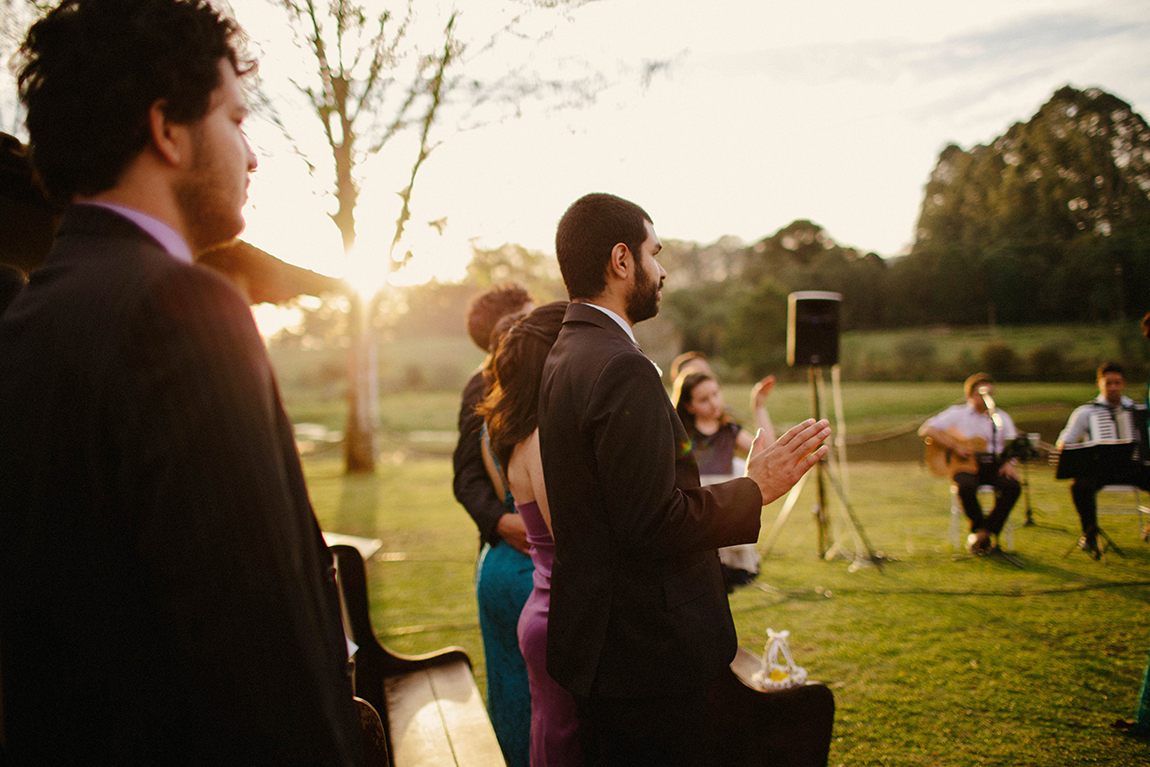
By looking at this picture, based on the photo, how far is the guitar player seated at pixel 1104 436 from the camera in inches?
280

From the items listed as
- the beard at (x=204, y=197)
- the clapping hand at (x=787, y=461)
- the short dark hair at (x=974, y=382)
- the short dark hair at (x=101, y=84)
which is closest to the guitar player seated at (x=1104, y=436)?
the short dark hair at (x=974, y=382)

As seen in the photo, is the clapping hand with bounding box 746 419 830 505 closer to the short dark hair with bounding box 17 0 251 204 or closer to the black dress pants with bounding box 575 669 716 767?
the black dress pants with bounding box 575 669 716 767

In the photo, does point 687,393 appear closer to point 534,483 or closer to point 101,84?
point 534,483

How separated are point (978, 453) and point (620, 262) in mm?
7704

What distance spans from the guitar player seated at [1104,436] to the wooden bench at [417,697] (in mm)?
7566

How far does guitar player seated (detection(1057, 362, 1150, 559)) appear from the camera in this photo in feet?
23.3

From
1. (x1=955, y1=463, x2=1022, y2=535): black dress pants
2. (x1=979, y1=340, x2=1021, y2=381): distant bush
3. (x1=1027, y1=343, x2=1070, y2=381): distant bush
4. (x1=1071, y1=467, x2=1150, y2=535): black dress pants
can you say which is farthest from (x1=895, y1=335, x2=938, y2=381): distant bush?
(x1=955, y1=463, x2=1022, y2=535): black dress pants

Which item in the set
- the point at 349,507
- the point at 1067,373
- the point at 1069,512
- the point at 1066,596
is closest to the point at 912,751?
the point at 1066,596

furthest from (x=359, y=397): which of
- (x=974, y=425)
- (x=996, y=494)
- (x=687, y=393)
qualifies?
(x=996, y=494)

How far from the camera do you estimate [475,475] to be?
3035mm

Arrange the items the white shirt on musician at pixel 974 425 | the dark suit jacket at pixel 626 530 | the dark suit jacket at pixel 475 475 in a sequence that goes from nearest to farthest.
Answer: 1. the dark suit jacket at pixel 626 530
2. the dark suit jacket at pixel 475 475
3. the white shirt on musician at pixel 974 425

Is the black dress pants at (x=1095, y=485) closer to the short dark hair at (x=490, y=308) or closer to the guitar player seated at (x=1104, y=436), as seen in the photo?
the guitar player seated at (x=1104, y=436)

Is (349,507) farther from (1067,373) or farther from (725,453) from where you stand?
(1067,373)

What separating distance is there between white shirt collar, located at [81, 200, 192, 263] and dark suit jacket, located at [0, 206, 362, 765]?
2.3 inches
